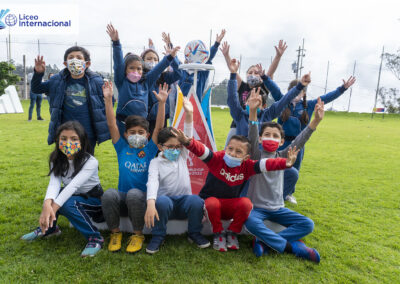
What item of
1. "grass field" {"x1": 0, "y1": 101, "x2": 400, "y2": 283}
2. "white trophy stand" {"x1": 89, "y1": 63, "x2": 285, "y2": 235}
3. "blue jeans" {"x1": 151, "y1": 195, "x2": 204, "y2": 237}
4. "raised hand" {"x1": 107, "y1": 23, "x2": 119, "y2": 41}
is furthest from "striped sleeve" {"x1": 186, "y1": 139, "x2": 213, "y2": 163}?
"raised hand" {"x1": 107, "y1": 23, "x2": 119, "y2": 41}

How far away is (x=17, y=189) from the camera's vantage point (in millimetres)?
3953

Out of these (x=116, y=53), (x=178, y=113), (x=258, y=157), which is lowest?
(x=258, y=157)

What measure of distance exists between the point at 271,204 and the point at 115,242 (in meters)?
1.61

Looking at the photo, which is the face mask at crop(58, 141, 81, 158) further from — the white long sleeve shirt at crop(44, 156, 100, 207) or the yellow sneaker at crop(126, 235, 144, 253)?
the yellow sneaker at crop(126, 235, 144, 253)

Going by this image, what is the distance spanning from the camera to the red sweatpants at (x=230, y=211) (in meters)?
2.69

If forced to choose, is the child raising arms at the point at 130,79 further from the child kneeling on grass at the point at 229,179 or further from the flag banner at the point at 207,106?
the child kneeling on grass at the point at 229,179

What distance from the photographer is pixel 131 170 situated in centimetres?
298

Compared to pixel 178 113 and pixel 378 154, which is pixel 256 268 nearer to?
pixel 178 113

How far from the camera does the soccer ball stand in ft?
12.0

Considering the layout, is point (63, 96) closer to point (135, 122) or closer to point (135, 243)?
point (135, 122)

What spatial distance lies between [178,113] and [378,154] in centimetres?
745

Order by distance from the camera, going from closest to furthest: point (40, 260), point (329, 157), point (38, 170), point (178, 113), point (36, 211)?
point (40, 260) < point (36, 211) < point (178, 113) < point (38, 170) < point (329, 157)

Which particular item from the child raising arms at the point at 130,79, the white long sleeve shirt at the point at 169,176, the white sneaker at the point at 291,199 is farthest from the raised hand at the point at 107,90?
the white sneaker at the point at 291,199

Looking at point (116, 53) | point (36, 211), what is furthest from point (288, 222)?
point (36, 211)
